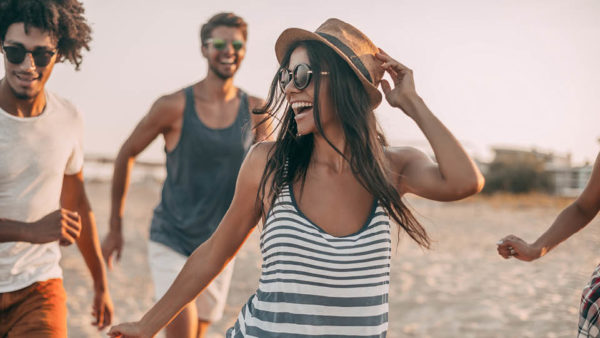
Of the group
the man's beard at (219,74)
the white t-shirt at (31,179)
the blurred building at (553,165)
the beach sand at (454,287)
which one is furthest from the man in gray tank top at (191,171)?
the blurred building at (553,165)

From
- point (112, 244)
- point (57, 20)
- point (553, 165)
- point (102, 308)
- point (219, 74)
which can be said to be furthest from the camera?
point (553, 165)

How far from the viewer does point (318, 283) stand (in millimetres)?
2150

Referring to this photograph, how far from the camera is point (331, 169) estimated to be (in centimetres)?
247

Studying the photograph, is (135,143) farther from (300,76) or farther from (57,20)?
(300,76)

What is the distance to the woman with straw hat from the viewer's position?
7.09 feet

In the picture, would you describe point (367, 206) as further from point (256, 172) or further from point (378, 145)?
point (256, 172)

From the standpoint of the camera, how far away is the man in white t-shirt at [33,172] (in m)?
3.04

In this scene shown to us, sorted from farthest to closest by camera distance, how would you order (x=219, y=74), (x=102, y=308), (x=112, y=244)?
(x=219, y=74) < (x=112, y=244) < (x=102, y=308)

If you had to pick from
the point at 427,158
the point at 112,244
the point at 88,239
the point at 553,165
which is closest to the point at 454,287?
the point at 112,244

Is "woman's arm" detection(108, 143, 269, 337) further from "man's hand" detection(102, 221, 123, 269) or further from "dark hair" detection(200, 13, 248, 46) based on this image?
"dark hair" detection(200, 13, 248, 46)

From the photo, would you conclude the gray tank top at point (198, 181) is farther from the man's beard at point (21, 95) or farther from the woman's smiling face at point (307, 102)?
the woman's smiling face at point (307, 102)

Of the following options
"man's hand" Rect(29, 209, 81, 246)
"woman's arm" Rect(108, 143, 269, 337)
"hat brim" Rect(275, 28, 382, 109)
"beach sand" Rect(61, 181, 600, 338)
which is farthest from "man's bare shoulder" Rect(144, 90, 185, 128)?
"beach sand" Rect(61, 181, 600, 338)

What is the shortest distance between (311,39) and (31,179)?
1664 millimetres

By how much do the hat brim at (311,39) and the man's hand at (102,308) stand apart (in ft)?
6.25
